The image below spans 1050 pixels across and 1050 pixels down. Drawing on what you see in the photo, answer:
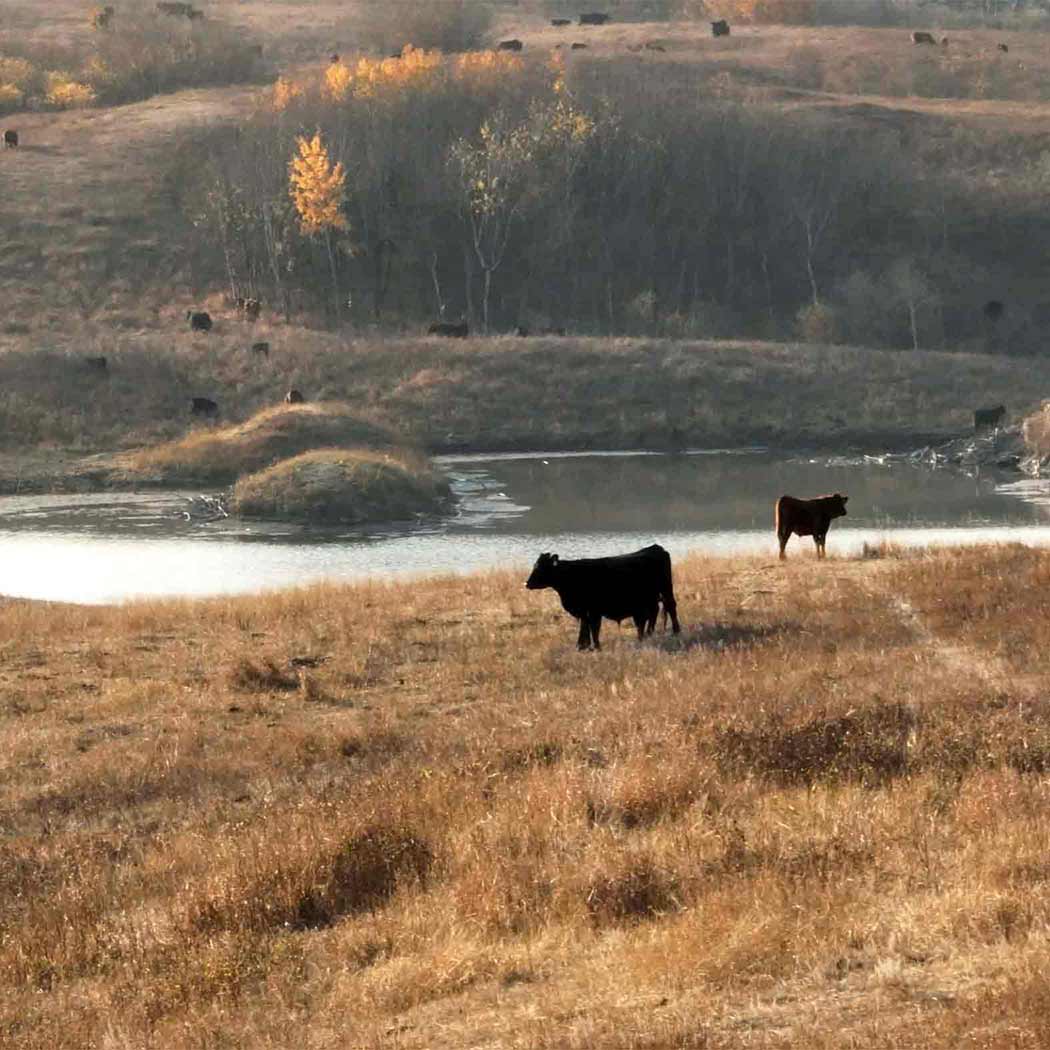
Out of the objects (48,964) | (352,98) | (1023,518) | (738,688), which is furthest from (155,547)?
(352,98)

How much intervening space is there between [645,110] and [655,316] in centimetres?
1309

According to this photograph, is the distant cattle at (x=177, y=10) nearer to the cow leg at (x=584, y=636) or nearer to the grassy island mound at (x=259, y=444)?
the grassy island mound at (x=259, y=444)

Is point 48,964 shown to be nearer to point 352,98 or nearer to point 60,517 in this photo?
point 60,517

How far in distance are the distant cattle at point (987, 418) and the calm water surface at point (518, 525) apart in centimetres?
628

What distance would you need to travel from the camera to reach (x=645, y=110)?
93.7 meters

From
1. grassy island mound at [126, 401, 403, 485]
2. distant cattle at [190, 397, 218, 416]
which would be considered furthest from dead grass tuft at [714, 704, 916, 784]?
distant cattle at [190, 397, 218, 416]

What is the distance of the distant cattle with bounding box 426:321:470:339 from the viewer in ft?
260

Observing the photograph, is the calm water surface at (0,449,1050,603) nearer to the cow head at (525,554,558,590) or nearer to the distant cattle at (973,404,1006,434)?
the distant cattle at (973,404,1006,434)

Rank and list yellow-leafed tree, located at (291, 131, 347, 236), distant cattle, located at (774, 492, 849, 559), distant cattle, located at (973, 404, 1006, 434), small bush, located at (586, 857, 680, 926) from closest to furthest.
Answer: small bush, located at (586, 857, 680, 926) < distant cattle, located at (774, 492, 849, 559) < distant cattle, located at (973, 404, 1006, 434) < yellow-leafed tree, located at (291, 131, 347, 236)

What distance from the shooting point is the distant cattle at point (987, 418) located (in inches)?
2680

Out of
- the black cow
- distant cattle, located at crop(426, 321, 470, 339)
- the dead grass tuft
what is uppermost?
distant cattle, located at crop(426, 321, 470, 339)

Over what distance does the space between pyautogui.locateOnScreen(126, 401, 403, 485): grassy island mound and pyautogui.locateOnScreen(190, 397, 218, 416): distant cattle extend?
227 inches

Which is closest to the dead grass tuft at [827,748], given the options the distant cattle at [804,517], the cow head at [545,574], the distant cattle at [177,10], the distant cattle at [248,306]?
the cow head at [545,574]

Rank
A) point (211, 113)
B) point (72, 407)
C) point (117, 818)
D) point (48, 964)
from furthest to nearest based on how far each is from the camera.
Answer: point (211, 113)
point (72, 407)
point (117, 818)
point (48, 964)
